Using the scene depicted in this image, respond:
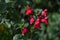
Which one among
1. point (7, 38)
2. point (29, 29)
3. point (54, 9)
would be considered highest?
point (54, 9)

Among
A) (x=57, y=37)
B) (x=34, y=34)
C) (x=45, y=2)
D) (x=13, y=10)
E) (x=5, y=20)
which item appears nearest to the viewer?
(x=5, y=20)

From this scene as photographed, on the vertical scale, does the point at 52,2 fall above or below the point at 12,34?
above

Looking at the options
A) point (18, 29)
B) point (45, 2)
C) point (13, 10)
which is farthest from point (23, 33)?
point (45, 2)

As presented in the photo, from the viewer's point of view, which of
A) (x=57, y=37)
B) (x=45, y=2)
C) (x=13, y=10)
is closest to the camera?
(x=13, y=10)

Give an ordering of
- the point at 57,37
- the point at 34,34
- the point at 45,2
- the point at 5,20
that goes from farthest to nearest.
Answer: the point at 45,2 < the point at 57,37 < the point at 34,34 < the point at 5,20

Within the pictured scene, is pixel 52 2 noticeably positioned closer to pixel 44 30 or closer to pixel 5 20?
pixel 44 30

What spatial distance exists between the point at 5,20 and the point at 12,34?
0.17m

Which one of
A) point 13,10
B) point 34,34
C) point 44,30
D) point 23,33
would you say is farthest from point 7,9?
point 44,30

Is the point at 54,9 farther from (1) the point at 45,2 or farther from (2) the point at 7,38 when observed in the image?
(2) the point at 7,38

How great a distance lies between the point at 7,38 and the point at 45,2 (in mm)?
1339

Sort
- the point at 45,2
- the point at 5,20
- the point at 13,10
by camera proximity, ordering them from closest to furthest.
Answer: the point at 5,20, the point at 13,10, the point at 45,2

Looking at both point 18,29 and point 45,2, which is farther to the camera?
point 45,2

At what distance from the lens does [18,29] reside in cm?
275

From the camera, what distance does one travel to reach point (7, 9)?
2.79 metres
